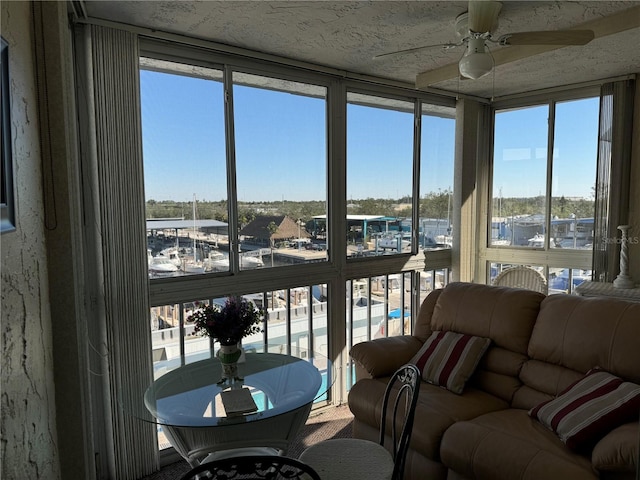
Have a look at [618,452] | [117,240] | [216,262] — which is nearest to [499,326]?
[618,452]

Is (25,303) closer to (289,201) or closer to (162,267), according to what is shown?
(162,267)

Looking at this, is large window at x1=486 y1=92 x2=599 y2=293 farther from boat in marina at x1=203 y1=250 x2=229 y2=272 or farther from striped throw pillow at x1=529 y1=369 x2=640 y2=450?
boat in marina at x1=203 y1=250 x2=229 y2=272

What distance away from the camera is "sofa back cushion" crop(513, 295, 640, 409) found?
93.4 inches

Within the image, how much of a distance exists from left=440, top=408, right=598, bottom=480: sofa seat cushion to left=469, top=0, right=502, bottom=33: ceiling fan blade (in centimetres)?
206

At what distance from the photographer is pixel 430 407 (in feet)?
8.59

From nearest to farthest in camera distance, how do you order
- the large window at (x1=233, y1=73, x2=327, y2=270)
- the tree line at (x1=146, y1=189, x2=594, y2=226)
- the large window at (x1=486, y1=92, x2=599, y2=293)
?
the tree line at (x1=146, y1=189, x2=594, y2=226) → the large window at (x1=233, y1=73, x2=327, y2=270) → the large window at (x1=486, y1=92, x2=599, y2=293)

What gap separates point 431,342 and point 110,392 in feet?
6.89

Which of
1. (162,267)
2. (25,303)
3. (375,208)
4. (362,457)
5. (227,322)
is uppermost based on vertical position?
(375,208)

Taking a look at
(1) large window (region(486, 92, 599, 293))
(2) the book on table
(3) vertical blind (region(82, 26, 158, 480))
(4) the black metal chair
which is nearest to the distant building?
(3) vertical blind (region(82, 26, 158, 480))

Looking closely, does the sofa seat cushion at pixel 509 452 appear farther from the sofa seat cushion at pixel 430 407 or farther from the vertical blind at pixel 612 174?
the vertical blind at pixel 612 174

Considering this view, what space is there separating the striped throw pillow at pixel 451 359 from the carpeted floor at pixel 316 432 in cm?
88

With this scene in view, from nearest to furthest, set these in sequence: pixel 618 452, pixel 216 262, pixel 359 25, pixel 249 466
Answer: pixel 249 466
pixel 618 452
pixel 359 25
pixel 216 262

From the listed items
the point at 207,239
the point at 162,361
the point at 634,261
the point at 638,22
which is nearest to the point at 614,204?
the point at 634,261

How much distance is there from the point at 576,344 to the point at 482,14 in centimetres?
186
